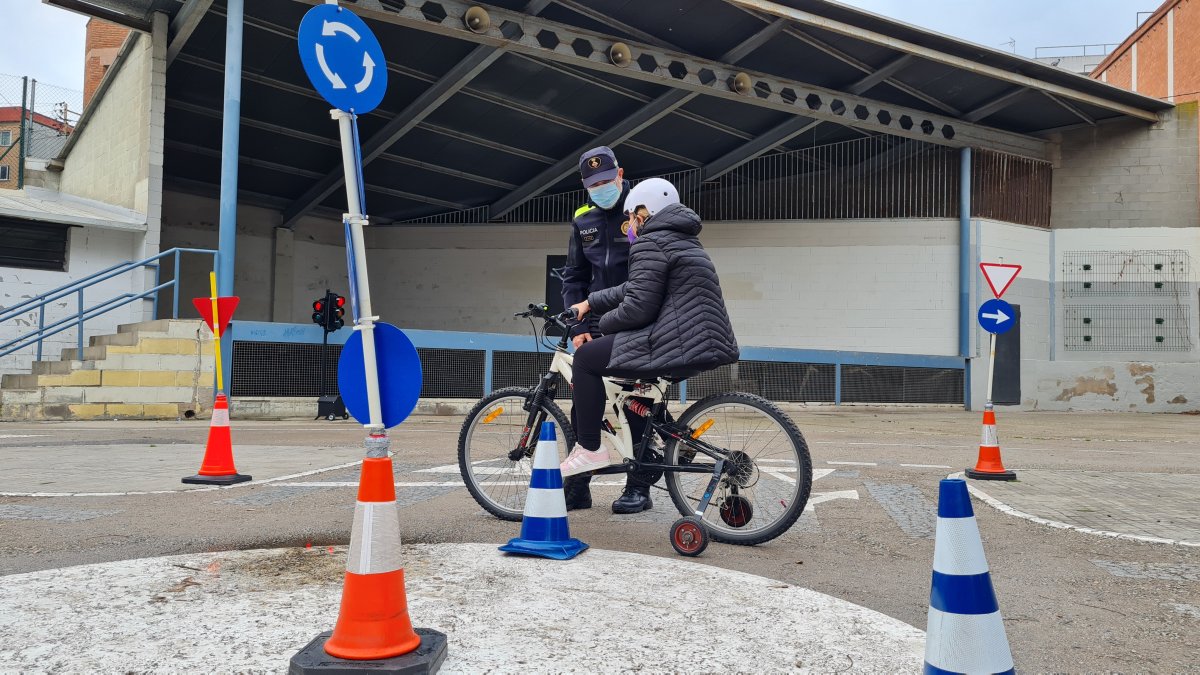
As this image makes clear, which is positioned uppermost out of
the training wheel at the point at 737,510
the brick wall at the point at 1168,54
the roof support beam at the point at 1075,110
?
the brick wall at the point at 1168,54

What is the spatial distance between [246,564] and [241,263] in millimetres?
22787

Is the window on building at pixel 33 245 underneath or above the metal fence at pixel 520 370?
above

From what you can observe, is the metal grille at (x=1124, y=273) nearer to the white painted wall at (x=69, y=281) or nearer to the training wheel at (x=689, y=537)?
the white painted wall at (x=69, y=281)

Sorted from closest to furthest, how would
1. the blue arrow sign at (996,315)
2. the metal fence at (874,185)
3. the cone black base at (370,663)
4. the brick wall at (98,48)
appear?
the cone black base at (370,663)
the blue arrow sign at (996,315)
the metal fence at (874,185)
the brick wall at (98,48)

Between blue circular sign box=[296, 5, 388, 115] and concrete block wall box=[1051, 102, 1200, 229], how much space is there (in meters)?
22.6

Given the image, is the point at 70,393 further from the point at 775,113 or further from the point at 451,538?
the point at 775,113

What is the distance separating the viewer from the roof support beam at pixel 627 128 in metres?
17.0

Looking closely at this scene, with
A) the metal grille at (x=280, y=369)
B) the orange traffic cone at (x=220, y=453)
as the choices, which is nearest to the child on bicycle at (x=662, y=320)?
the orange traffic cone at (x=220, y=453)

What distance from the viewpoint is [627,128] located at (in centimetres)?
2052

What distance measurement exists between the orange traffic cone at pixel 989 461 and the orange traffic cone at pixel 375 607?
5.50 meters

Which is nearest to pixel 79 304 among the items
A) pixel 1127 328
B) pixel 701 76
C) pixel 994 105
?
pixel 701 76

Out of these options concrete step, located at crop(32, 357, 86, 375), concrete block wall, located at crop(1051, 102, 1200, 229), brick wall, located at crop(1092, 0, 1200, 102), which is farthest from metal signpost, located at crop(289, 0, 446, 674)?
brick wall, located at crop(1092, 0, 1200, 102)

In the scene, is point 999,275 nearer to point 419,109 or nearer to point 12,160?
point 419,109

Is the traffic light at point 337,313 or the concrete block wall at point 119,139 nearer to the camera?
the traffic light at point 337,313
